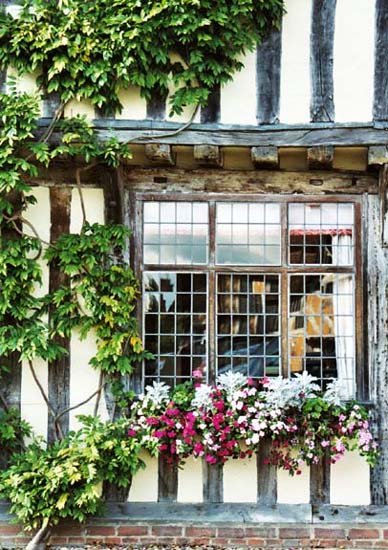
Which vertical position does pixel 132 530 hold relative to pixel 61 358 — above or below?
below

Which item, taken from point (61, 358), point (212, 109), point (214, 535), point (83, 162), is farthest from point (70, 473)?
point (212, 109)

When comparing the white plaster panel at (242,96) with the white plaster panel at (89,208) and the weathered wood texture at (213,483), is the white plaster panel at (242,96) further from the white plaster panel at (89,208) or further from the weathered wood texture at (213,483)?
the weathered wood texture at (213,483)

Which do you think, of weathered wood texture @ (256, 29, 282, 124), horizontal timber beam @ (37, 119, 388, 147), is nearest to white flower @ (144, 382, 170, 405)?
horizontal timber beam @ (37, 119, 388, 147)

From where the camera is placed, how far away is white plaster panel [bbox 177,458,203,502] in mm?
5535

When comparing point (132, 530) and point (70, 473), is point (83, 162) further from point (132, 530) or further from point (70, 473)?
point (132, 530)

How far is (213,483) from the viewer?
5547 mm

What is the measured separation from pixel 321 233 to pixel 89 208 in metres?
1.99

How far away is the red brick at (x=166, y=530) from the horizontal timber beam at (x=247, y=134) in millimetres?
3093

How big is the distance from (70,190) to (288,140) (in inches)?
73.5

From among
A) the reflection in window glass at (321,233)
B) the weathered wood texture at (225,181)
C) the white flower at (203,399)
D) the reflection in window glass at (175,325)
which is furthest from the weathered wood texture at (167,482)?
the weathered wood texture at (225,181)

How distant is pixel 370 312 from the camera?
223 inches

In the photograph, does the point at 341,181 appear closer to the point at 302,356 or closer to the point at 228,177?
the point at 228,177

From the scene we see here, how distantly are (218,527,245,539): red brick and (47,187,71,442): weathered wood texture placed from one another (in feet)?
4.96

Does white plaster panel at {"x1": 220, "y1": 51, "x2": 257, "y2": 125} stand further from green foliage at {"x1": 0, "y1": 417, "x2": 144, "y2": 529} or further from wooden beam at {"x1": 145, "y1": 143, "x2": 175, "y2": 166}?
green foliage at {"x1": 0, "y1": 417, "x2": 144, "y2": 529}
